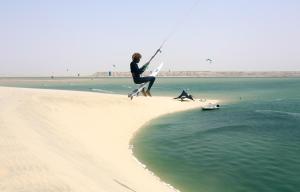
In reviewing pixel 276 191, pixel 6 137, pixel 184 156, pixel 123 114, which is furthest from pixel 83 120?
pixel 276 191

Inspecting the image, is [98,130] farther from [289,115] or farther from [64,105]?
[289,115]

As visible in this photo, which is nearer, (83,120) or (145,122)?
(83,120)

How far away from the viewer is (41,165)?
14594 millimetres

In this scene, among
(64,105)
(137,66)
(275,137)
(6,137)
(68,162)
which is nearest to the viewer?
(137,66)

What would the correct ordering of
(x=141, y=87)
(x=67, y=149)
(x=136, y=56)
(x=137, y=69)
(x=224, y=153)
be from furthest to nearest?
(x=224, y=153) < (x=67, y=149) < (x=141, y=87) < (x=137, y=69) < (x=136, y=56)

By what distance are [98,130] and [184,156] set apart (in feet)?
32.0

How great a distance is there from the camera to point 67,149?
65.2 feet

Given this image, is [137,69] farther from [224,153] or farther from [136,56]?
[224,153]

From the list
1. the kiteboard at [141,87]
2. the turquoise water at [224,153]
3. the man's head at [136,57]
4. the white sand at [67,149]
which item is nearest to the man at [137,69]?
the man's head at [136,57]

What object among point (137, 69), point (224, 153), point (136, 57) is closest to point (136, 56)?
point (136, 57)

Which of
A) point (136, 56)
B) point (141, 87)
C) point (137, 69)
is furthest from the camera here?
point (141, 87)

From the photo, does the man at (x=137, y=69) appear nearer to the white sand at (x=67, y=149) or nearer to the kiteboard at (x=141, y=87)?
the kiteboard at (x=141, y=87)

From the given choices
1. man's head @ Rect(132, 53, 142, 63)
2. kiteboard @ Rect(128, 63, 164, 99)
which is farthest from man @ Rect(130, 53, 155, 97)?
kiteboard @ Rect(128, 63, 164, 99)

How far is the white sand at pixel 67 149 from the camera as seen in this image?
44.7ft
